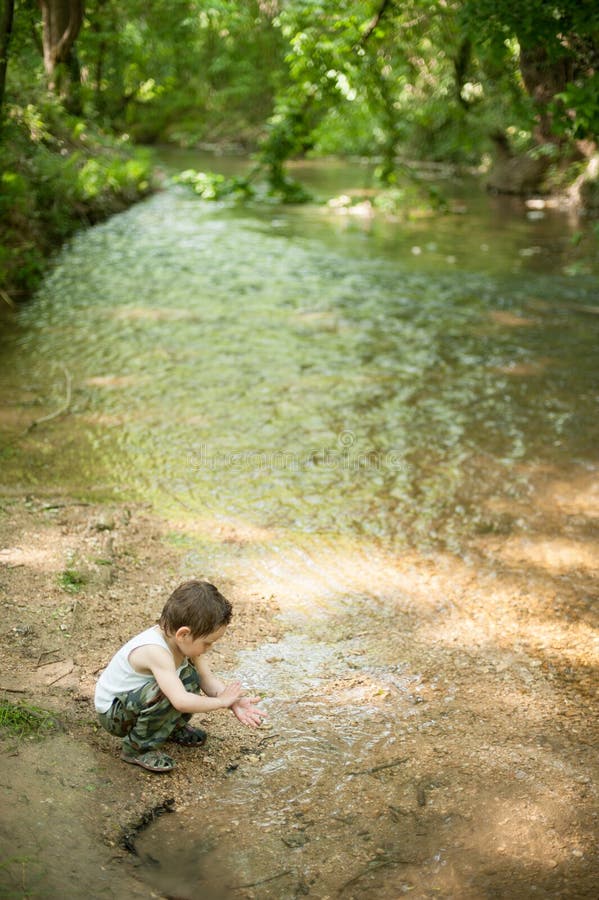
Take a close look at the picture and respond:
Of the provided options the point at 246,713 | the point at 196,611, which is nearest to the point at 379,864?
the point at 246,713

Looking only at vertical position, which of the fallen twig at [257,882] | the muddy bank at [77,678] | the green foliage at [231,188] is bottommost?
the fallen twig at [257,882]

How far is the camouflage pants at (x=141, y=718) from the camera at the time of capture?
3234 millimetres

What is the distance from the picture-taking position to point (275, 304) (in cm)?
1097

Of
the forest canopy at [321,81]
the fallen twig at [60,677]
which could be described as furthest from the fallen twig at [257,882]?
the forest canopy at [321,81]

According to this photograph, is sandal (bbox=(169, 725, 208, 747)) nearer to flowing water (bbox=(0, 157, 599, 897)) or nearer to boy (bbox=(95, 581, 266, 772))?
boy (bbox=(95, 581, 266, 772))

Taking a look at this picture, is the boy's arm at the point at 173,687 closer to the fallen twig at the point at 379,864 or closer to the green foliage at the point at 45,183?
the fallen twig at the point at 379,864

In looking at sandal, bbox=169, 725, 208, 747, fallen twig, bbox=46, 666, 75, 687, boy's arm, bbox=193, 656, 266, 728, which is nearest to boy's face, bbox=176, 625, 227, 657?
boy's arm, bbox=193, 656, 266, 728

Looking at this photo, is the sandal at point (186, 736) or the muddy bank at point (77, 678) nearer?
the muddy bank at point (77, 678)

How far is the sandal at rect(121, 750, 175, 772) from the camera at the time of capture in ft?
10.6

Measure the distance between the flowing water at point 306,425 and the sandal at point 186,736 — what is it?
0.91 feet

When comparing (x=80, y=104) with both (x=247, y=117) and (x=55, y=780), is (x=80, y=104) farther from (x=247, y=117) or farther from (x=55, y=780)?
(x=247, y=117)

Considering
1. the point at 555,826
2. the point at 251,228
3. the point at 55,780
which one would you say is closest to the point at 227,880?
the point at 55,780

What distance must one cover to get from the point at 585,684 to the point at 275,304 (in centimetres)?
772
